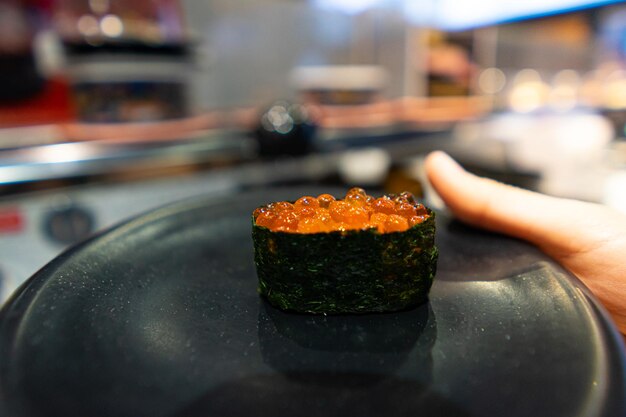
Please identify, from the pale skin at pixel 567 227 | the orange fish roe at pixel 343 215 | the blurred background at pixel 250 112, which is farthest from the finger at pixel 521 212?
the blurred background at pixel 250 112

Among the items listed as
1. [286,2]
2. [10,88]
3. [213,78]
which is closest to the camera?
[10,88]

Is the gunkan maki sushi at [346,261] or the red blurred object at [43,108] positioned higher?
the red blurred object at [43,108]

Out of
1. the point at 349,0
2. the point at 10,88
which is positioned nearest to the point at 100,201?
the point at 10,88

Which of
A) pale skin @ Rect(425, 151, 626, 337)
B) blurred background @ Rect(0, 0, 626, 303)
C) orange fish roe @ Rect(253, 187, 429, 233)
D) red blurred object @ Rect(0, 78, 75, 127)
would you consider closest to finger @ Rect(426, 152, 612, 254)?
pale skin @ Rect(425, 151, 626, 337)

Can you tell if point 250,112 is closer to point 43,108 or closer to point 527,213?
point 43,108

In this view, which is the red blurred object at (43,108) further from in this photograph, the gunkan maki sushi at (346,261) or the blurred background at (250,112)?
the gunkan maki sushi at (346,261)

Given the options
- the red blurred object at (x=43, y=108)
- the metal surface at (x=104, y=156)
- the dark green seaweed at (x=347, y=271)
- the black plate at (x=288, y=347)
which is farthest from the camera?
the red blurred object at (x=43, y=108)

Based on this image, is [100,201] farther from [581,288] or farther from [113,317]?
[581,288]

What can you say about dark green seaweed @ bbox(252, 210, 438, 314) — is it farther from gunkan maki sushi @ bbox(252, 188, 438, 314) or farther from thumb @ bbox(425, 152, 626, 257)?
thumb @ bbox(425, 152, 626, 257)
